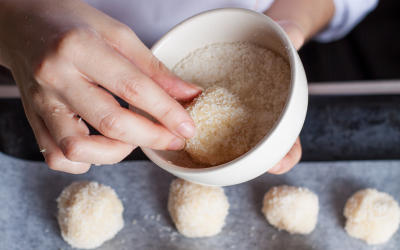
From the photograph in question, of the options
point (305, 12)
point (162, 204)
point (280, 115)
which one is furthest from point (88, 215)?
point (305, 12)

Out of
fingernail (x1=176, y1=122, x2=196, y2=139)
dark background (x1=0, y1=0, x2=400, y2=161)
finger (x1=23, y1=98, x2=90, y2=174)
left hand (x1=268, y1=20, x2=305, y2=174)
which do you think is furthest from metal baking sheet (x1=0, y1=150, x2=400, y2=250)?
fingernail (x1=176, y1=122, x2=196, y2=139)

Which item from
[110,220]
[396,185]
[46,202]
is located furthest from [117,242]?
[396,185]

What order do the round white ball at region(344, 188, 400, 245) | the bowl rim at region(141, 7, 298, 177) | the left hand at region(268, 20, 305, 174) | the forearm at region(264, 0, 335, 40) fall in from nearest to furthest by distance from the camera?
the bowl rim at region(141, 7, 298, 177) < the left hand at region(268, 20, 305, 174) < the round white ball at region(344, 188, 400, 245) < the forearm at region(264, 0, 335, 40)

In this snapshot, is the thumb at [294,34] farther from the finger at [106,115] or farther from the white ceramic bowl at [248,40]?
the finger at [106,115]

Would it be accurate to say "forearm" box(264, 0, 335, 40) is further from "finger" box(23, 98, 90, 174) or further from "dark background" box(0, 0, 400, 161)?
"finger" box(23, 98, 90, 174)

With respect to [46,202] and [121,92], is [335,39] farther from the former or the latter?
[46,202]

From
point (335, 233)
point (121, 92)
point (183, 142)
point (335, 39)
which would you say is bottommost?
point (335, 233)
